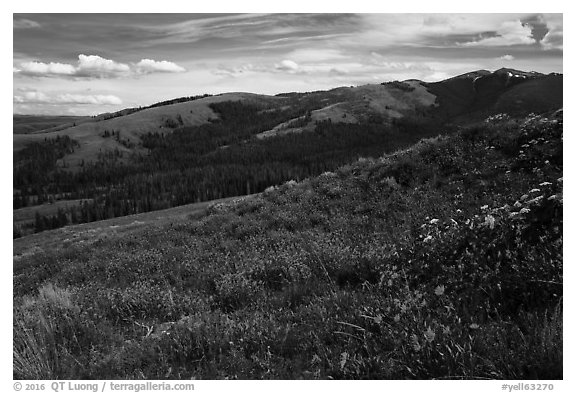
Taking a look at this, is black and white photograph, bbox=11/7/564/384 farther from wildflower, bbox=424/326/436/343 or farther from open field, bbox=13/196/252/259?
open field, bbox=13/196/252/259

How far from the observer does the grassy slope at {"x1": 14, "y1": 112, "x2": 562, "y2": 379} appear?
393cm

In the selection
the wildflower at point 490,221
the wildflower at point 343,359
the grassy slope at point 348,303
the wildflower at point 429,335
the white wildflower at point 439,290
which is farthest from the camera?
the wildflower at point 490,221

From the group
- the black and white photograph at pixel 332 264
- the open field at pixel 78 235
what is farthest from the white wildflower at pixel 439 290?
the open field at pixel 78 235

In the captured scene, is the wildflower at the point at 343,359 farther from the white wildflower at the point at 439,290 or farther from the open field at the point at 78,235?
the open field at the point at 78,235

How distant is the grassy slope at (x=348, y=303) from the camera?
12.9ft

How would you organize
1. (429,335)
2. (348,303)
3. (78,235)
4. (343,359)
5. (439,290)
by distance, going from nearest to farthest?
(429,335) → (343,359) → (439,290) → (348,303) → (78,235)

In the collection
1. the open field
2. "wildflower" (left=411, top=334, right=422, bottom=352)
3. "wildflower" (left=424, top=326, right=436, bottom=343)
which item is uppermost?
"wildflower" (left=424, top=326, right=436, bottom=343)

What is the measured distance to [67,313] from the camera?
5.94 m

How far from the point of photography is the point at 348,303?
198 inches

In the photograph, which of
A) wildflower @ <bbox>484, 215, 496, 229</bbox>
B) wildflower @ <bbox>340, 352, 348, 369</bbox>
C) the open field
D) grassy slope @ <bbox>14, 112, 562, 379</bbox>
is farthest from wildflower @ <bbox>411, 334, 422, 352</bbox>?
the open field

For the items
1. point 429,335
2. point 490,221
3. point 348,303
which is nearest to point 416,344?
point 429,335

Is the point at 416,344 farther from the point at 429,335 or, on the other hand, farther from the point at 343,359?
the point at 343,359

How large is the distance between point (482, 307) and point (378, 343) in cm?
107

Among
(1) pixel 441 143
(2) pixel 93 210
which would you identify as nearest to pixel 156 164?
(2) pixel 93 210
